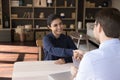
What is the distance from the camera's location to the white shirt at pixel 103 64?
1249mm

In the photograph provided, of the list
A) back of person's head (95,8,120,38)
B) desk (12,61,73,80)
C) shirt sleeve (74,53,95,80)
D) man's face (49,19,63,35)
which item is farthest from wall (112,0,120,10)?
shirt sleeve (74,53,95,80)

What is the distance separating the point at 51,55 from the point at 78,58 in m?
0.76

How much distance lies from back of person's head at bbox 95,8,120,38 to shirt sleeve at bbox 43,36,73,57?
129 cm

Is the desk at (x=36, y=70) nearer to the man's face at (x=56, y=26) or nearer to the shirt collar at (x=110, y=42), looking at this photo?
the man's face at (x=56, y=26)

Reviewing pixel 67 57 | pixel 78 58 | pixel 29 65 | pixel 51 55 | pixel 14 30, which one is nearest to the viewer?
pixel 78 58

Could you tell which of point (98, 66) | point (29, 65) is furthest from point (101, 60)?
point (29, 65)

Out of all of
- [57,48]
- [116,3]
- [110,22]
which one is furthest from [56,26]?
[116,3]

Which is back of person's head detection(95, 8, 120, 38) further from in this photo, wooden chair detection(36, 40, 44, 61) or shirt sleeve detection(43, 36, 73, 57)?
wooden chair detection(36, 40, 44, 61)

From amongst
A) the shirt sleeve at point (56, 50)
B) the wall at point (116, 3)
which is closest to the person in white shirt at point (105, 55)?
the shirt sleeve at point (56, 50)

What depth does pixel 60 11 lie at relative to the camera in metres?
8.57

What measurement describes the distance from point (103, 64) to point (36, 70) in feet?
3.66

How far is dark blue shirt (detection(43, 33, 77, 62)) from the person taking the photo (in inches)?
103

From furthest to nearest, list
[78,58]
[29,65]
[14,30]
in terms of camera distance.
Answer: [14,30] < [29,65] < [78,58]

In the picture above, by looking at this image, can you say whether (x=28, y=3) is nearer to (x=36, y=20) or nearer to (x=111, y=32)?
(x=36, y=20)
